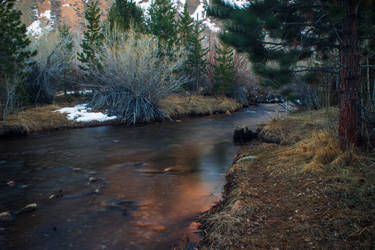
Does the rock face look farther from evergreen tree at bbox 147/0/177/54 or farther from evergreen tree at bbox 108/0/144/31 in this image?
evergreen tree at bbox 108/0/144/31

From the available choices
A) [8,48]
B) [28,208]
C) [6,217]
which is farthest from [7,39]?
[6,217]

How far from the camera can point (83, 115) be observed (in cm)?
1422

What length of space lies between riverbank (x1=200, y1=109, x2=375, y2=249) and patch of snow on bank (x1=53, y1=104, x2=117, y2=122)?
10011 mm

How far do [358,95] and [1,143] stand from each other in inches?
420

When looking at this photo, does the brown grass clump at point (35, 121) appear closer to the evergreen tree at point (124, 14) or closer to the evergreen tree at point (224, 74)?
the evergreen tree at point (124, 14)

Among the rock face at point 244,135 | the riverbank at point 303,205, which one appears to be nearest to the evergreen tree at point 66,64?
the rock face at point 244,135

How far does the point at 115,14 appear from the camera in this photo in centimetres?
1834

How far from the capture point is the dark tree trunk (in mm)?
4293

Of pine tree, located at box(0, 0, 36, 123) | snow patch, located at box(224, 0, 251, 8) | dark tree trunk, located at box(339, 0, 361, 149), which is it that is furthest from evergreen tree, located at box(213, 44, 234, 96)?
dark tree trunk, located at box(339, 0, 361, 149)

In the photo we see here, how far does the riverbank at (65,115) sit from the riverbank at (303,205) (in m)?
9.67

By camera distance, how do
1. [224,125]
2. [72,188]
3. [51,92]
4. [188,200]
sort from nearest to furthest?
[188,200]
[72,188]
[224,125]
[51,92]

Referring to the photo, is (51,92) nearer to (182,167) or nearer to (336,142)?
(182,167)

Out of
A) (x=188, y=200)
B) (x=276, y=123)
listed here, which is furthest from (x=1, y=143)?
(x=276, y=123)

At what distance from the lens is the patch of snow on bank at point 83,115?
1375cm
